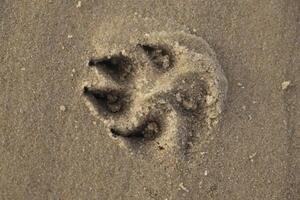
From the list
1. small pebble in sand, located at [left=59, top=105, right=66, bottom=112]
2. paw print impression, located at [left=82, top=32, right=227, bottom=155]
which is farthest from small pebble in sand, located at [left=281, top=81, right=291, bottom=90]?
small pebble in sand, located at [left=59, top=105, right=66, bottom=112]

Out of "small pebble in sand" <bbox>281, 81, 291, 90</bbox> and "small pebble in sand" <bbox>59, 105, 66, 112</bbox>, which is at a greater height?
"small pebble in sand" <bbox>59, 105, 66, 112</bbox>

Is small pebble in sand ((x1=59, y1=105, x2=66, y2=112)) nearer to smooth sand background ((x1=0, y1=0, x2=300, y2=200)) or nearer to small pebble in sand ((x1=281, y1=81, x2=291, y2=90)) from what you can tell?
smooth sand background ((x1=0, y1=0, x2=300, y2=200))

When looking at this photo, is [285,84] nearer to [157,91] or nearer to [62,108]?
Answer: [157,91]

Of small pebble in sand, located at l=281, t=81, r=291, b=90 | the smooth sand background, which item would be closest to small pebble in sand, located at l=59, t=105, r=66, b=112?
the smooth sand background

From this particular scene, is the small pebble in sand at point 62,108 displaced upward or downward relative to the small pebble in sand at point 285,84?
upward

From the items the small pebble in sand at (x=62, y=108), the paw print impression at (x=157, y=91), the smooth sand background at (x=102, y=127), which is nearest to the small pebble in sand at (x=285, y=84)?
the smooth sand background at (x=102, y=127)

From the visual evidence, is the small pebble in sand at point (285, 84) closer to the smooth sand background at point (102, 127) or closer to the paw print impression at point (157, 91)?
the smooth sand background at point (102, 127)
